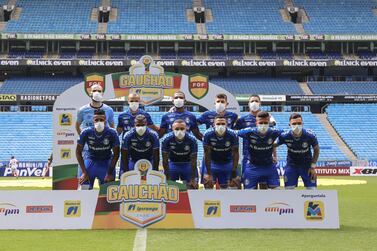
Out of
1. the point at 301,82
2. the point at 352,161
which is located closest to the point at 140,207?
the point at 352,161

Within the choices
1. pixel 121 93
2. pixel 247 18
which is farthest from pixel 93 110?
pixel 247 18

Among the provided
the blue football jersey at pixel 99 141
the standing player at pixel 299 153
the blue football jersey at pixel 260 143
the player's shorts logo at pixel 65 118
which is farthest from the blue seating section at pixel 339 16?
the blue football jersey at pixel 99 141

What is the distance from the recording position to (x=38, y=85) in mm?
50906

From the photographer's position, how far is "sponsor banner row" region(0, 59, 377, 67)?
164 feet

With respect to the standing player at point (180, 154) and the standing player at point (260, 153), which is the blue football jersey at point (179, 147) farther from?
the standing player at point (260, 153)

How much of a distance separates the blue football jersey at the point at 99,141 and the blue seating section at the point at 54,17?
42594 mm

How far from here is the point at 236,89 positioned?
51.5 metres

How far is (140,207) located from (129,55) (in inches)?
1683

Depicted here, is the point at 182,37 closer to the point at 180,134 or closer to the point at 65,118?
the point at 65,118

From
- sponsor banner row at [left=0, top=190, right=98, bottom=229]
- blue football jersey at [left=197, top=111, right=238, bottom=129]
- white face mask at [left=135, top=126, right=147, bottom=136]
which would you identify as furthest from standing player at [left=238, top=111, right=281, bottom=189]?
sponsor banner row at [left=0, top=190, right=98, bottom=229]

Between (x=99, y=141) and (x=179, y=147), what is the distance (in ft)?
5.84

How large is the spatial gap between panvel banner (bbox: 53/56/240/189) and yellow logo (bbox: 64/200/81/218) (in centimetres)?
599

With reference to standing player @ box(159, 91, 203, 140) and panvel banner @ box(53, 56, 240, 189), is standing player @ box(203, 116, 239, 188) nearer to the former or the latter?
standing player @ box(159, 91, 203, 140)

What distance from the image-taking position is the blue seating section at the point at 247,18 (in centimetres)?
5447
